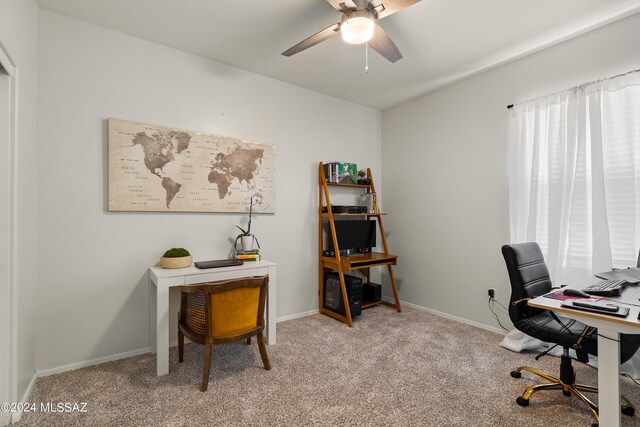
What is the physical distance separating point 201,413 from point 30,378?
1.23 metres

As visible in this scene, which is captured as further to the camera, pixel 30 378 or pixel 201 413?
pixel 30 378

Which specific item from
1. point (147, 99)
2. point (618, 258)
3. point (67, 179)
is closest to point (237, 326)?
point (67, 179)

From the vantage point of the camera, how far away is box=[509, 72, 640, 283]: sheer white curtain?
223 centimetres

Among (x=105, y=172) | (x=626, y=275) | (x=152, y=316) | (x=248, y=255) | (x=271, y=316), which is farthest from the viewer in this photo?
(x=248, y=255)

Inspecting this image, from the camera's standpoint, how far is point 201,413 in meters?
1.76

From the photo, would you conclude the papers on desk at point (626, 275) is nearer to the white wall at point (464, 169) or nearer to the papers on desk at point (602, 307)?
the papers on desk at point (602, 307)

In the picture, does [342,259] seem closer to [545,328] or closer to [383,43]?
[545,328]

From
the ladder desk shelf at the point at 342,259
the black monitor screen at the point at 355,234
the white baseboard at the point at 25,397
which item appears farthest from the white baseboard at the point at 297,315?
the white baseboard at the point at 25,397

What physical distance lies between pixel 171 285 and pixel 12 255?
88cm

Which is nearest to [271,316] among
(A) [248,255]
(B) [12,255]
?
(A) [248,255]

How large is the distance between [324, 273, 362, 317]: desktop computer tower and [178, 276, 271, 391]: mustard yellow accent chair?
124 cm

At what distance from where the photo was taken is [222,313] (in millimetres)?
2068

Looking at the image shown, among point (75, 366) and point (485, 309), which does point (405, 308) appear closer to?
point (485, 309)

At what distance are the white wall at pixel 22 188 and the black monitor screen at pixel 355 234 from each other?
2631 mm
